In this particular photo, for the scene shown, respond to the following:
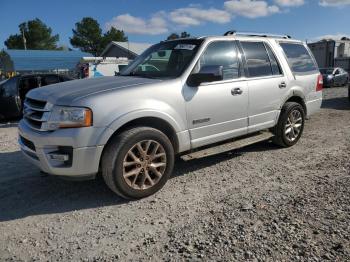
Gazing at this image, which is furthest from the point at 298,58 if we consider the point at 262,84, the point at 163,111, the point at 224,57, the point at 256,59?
the point at 163,111

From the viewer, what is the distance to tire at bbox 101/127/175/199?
3.86m

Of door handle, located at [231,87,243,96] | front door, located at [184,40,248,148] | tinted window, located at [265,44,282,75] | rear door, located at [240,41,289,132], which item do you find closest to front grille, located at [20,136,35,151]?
front door, located at [184,40,248,148]

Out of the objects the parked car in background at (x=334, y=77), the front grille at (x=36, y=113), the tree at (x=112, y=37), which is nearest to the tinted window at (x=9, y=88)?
the front grille at (x=36, y=113)

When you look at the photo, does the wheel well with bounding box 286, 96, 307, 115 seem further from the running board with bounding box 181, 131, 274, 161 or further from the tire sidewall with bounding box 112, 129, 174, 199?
the tire sidewall with bounding box 112, 129, 174, 199

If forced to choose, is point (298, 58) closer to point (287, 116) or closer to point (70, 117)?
point (287, 116)

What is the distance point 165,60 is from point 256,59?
147cm

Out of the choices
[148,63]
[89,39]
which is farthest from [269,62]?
[89,39]

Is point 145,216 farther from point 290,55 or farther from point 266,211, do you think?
point 290,55

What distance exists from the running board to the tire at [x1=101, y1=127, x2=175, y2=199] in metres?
0.44

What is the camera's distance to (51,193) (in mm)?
4465

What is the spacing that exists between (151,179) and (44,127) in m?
1.37

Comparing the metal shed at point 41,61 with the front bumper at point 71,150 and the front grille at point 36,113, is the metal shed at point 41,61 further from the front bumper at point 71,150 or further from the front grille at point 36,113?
the front bumper at point 71,150

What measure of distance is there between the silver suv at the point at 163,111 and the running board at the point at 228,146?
2 centimetres

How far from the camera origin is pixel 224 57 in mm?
5008
